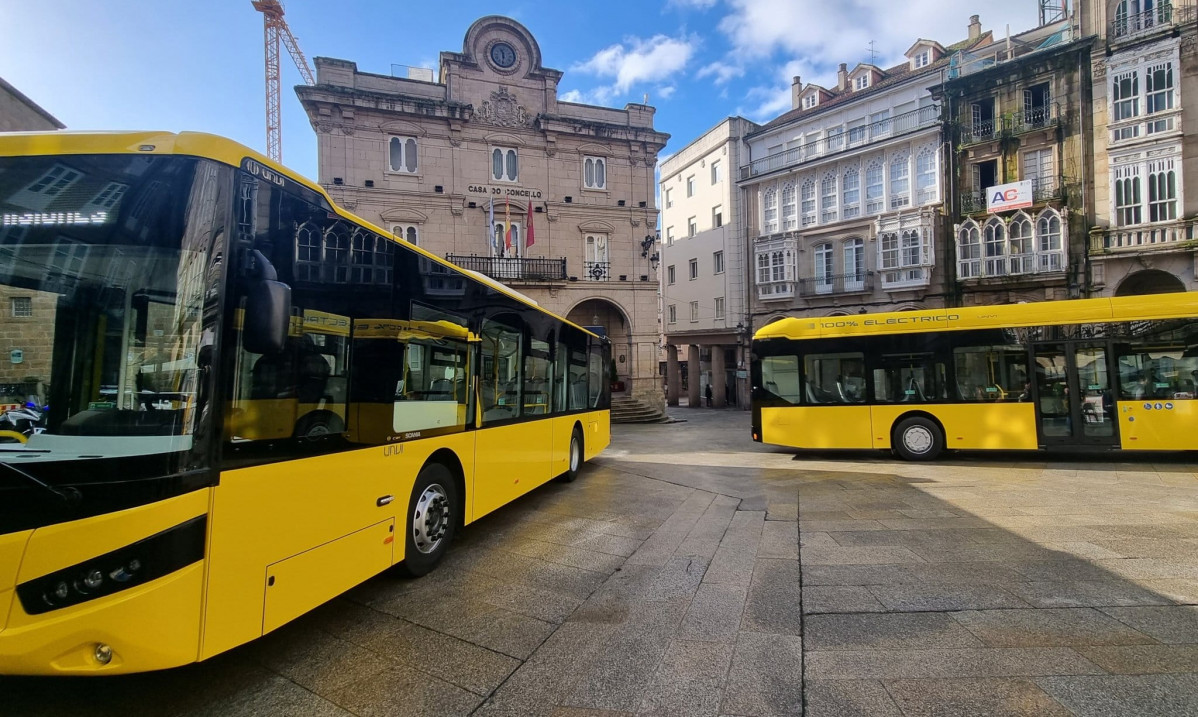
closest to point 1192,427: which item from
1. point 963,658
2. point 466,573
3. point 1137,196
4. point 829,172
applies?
point 963,658

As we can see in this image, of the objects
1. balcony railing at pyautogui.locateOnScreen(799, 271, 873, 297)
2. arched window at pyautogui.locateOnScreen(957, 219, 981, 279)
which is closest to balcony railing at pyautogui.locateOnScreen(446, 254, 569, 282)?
balcony railing at pyautogui.locateOnScreen(799, 271, 873, 297)

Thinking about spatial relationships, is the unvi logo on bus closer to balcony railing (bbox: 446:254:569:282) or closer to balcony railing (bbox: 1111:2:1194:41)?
balcony railing (bbox: 1111:2:1194:41)

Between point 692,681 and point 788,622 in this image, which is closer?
point 692,681

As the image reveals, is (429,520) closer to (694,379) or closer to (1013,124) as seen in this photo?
(1013,124)

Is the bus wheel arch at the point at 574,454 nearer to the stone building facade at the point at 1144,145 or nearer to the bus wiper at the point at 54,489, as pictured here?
the bus wiper at the point at 54,489

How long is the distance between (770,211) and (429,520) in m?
30.3

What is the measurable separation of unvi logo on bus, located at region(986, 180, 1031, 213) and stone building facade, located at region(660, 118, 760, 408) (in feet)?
38.6

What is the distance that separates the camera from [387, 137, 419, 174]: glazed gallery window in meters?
22.6

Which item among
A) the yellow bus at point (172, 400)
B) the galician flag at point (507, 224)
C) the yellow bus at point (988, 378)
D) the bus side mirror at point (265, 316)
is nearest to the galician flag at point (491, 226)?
the galician flag at point (507, 224)

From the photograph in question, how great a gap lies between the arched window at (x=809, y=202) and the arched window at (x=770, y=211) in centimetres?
163

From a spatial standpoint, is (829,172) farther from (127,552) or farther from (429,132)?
(127,552)

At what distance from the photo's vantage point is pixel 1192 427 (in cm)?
1005

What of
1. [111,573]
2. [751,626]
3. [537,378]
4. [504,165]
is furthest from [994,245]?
[111,573]

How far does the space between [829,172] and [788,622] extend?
29.6 metres
